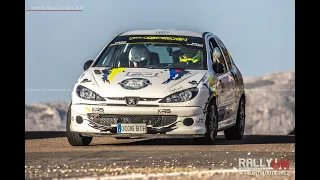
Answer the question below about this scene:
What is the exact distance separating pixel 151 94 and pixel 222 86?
173 cm

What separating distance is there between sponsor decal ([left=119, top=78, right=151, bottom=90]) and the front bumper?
322 millimetres

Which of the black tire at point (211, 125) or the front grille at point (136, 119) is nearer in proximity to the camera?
the front grille at point (136, 119)

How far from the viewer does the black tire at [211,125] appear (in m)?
18.1

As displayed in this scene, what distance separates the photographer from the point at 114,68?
18562 millimetres

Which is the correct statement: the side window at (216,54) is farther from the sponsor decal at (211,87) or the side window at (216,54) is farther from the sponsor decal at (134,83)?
the sponsor decal at (134,83)

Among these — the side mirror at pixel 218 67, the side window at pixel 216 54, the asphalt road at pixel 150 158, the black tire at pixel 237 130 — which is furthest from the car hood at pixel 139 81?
the black tire at pixel 237 130

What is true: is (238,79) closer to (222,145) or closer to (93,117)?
(222,145)

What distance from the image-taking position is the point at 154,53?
19094mm

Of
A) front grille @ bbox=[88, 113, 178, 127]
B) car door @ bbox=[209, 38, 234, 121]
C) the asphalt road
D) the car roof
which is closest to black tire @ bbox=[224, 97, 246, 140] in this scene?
the asphalt road

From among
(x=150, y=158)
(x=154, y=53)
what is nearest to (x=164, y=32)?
(x=154, y=53)

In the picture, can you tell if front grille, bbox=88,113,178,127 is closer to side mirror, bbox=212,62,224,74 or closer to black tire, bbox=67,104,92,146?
black tire, bbox=67,104,92,146

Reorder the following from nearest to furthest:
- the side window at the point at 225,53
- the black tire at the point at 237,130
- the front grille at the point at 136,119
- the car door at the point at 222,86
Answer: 1. the front grille at the point at 136,119
2. the car door at the point at 222,86
3. the black tire at the point at 237,130
4. the side window at the point at 225,53

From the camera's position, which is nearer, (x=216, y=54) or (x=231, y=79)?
(x=216, y=54)

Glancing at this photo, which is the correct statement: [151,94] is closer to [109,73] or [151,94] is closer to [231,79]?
[109,73]
